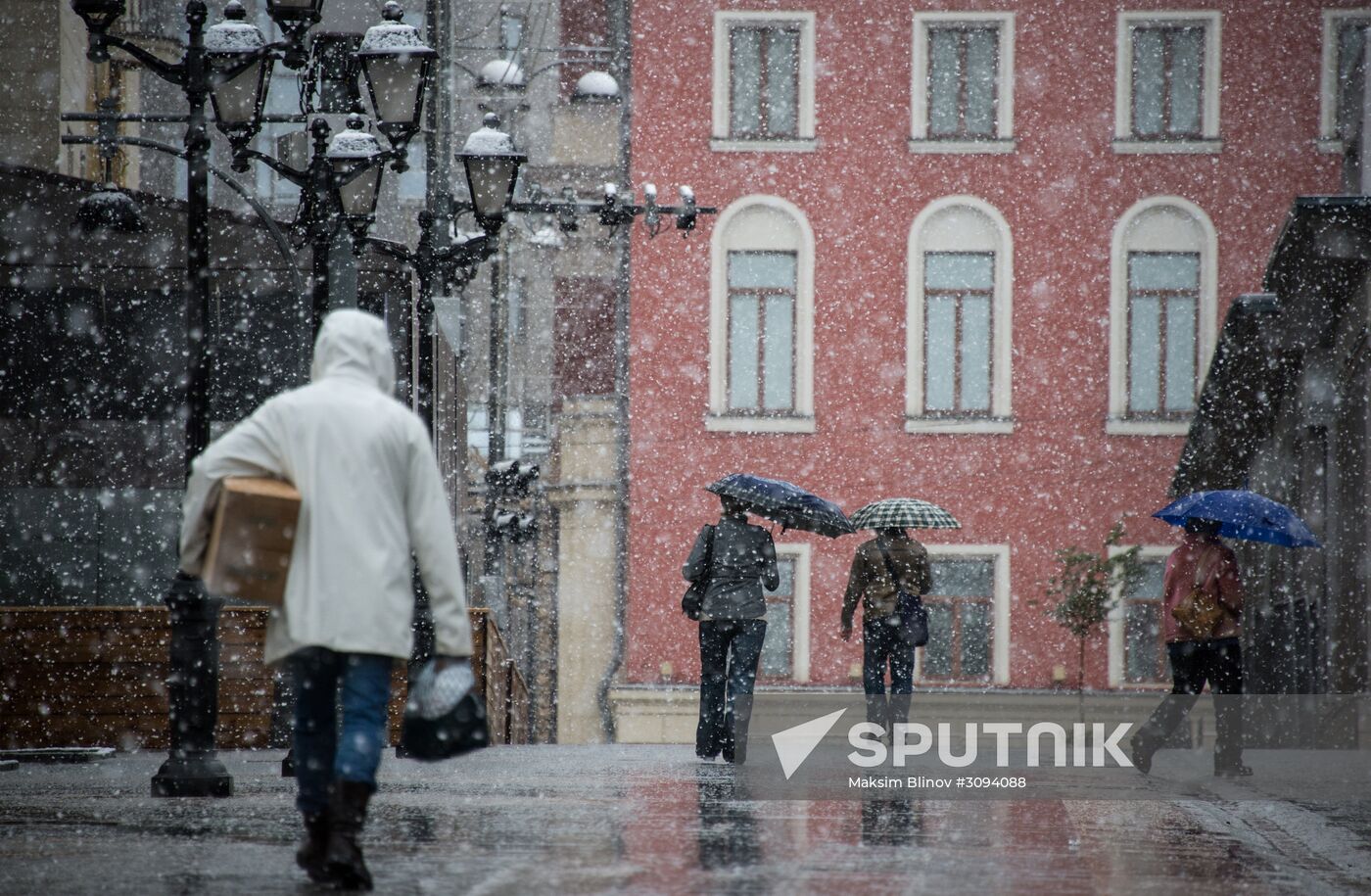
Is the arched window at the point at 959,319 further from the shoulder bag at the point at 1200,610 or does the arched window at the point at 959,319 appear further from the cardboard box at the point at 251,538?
the cardboard box at the point at 251,538

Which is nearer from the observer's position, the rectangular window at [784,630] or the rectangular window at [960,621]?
the rectangular window at [960,621]

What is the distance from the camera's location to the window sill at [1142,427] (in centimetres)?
3109

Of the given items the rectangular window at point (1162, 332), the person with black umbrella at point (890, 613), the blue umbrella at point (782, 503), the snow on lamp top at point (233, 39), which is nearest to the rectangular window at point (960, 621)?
the rectangular window at point (1162, 332)

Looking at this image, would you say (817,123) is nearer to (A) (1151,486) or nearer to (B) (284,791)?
(A) (1151,486)

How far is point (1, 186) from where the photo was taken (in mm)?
17828

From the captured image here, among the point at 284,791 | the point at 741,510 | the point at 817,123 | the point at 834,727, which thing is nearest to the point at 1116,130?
the point at 817,123

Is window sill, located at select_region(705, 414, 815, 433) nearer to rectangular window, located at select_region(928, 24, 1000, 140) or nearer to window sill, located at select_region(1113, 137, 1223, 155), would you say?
rectangular window, located at select_region(928, 24, 1000, 140)

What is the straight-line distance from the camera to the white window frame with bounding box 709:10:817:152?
1239 inches

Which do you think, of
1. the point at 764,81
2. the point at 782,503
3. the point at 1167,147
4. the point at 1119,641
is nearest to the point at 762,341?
the point at 764,81

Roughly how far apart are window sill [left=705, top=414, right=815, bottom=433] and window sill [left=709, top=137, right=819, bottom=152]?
4.13 meters

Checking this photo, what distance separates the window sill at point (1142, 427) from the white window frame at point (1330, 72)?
4.72 metres

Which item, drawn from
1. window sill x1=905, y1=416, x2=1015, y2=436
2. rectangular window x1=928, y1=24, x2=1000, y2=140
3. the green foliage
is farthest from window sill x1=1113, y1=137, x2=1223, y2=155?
the green foliage

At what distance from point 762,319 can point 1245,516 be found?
19.1m

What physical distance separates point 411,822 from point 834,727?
23832 mm
